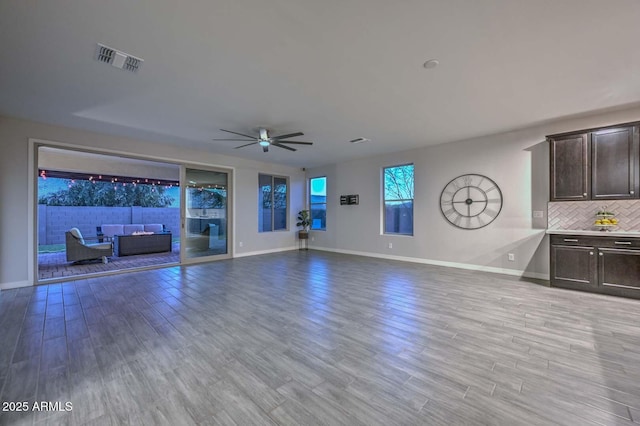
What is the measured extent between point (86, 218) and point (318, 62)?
428 inches

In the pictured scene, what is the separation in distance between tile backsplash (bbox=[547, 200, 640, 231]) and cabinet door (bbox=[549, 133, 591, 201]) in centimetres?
24

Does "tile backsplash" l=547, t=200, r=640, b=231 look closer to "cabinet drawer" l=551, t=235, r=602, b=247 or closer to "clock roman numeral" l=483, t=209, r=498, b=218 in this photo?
"cabinet drawer" l=551, t=235, r=602, b=247

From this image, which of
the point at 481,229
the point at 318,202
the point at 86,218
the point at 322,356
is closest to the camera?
the point at 322,356

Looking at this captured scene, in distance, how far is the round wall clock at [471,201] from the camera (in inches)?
208

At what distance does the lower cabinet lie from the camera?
3633mm

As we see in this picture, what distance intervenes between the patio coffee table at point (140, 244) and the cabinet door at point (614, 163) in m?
10.3

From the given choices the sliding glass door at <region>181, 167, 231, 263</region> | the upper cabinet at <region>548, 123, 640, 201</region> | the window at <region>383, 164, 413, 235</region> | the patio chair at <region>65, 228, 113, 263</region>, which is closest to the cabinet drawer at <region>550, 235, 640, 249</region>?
the upper cabinet at <region>548, 123, 640, 201</region>

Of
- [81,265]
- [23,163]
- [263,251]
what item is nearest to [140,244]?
[81,265]

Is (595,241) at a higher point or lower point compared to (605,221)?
lower

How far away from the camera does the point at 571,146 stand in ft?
14.1

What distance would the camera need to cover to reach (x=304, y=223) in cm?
868

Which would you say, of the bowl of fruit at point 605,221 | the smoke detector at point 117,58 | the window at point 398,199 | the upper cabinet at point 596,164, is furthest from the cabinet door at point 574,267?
the smoke detector at point 117,58

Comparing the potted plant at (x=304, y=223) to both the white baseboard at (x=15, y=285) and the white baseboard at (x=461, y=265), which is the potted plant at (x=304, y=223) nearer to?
the white baseboard at (x=461, y=265)

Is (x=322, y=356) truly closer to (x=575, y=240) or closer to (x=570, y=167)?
(x=575, y=240)
